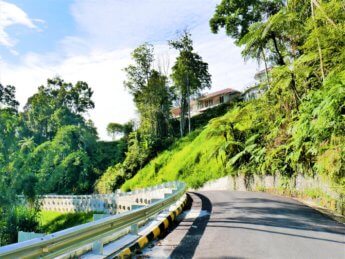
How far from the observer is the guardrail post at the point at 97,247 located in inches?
228

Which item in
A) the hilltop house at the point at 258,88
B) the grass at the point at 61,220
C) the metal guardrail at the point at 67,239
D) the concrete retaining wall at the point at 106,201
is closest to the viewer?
the metal guardrail at the point at 67,239

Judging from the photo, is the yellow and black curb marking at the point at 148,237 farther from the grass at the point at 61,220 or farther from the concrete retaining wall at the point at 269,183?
the grass at the point at 61,220

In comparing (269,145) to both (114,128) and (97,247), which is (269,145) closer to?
(97,247)

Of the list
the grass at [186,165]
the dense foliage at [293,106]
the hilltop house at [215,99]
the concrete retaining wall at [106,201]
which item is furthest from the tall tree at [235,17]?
the hilltop house at [215,99]

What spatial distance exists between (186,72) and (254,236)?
4803 cm

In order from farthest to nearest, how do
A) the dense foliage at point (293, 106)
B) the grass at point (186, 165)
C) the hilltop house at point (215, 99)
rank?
the hilltop house at point (215, 99) → the grass at point (186, 165) → the dense foliage at point (293, 106)

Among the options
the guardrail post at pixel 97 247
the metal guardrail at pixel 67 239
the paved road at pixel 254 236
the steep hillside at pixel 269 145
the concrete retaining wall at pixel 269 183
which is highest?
the steep hillside at pixel 269 145

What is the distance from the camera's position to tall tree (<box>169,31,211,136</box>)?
180 ft

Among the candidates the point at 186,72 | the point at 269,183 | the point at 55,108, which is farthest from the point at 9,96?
the point at 269,183

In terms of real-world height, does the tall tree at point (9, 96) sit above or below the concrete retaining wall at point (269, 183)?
above

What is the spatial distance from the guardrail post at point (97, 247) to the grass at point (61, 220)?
25283 mm

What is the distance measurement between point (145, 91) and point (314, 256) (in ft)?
164

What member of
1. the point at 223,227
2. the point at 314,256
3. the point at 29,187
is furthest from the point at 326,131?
the point at 29,187

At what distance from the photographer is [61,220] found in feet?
112
